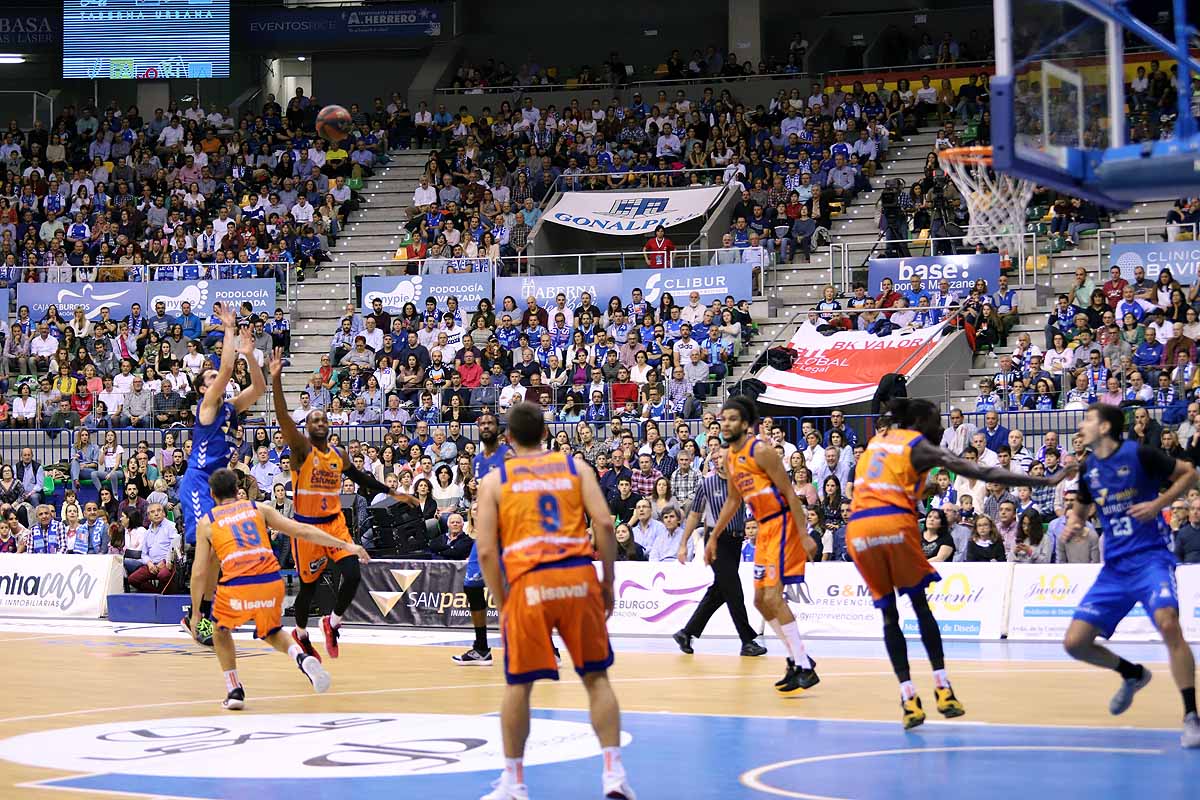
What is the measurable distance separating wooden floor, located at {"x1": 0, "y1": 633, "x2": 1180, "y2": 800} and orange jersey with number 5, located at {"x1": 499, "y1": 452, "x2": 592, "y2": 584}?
3.05m

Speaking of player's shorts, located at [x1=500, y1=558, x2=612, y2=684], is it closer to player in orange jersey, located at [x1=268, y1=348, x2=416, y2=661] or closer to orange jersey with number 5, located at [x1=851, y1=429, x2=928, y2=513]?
orange jersey with number 5, located at [x1=851, y1=429, x2=928, y2=513]

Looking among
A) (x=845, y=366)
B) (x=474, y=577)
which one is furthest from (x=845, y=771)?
(x=845, y=366)

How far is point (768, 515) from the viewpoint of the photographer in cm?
1284

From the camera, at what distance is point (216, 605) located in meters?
11.7

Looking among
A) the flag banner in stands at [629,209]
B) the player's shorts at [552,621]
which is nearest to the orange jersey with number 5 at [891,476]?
the player's shorts at [552,621]

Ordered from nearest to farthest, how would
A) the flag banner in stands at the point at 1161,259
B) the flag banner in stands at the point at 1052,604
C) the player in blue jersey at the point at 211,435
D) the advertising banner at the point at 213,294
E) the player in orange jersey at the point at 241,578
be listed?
1. the player in orange jersey at the point at 241,578
2. the player in blue jersey at the point at 211,435
3. the flag banner in stands at the point at 1052,604
4. the flag banner in stands at the point at 1161,259
5. the advertising banner at the point at 213,294

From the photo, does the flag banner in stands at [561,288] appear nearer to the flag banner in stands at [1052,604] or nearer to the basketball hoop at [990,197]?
the basketball hoop at [990,197]

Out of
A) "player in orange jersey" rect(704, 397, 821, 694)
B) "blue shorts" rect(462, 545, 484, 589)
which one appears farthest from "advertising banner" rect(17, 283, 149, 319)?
"player in orange jersey" rect(704, 397, 821, 694)

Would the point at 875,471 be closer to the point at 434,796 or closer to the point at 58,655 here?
the point at 434,796

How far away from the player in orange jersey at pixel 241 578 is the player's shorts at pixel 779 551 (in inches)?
142

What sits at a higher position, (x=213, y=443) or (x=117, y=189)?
(x=117, y=189)

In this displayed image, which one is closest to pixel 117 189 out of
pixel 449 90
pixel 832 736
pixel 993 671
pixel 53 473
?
pixel 449 90

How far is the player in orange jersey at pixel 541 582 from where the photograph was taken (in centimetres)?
764

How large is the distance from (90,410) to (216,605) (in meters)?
17.5
